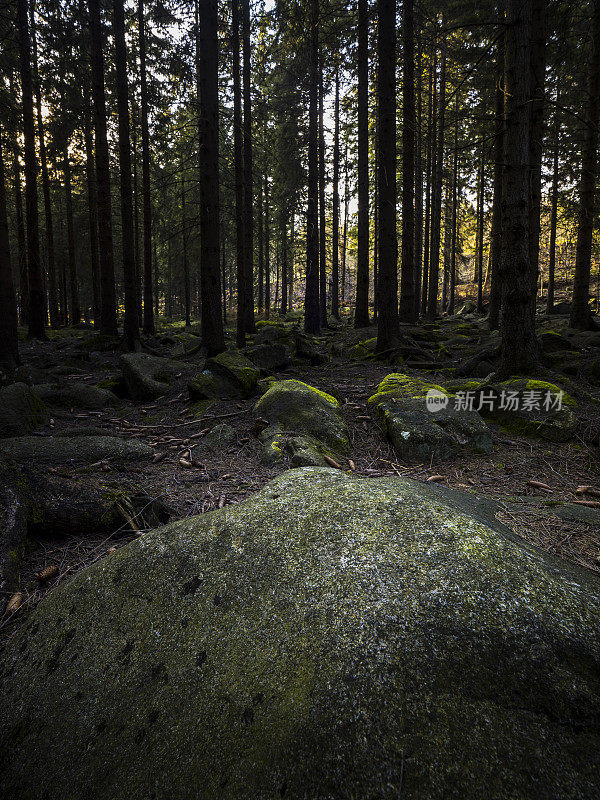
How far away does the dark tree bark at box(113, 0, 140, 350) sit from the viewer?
11.2 m

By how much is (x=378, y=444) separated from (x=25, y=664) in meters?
3.88

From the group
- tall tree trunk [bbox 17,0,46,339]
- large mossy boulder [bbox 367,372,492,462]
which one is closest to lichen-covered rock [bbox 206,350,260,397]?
large mossy boulder [bbox 367,372,492,462]

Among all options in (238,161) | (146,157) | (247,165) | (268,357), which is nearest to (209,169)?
(268,357)

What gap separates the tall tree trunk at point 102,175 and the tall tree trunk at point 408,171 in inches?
342

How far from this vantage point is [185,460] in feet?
14.1

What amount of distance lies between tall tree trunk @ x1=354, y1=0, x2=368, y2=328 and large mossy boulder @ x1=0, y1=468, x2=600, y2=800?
48.7 ft

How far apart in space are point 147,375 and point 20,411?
282 cm

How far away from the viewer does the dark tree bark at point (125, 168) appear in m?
11.2

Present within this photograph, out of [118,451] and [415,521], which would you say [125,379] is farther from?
[415,521]

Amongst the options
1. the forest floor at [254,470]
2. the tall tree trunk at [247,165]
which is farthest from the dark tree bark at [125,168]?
the forest floor at [254,470]

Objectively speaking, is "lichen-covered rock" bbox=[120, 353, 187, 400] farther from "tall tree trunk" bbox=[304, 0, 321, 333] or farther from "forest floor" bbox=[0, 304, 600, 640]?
"tall tree trunk" bbox=[304, 0, 321, 333]

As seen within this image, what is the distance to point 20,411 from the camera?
504 centimetres

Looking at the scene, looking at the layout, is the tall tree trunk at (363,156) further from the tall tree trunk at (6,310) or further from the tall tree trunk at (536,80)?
the tall tree trunk at (6,310)

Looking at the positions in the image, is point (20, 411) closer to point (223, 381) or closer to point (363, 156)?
point (223, 381)
